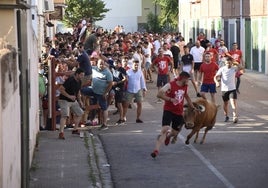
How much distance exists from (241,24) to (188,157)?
27.4 m

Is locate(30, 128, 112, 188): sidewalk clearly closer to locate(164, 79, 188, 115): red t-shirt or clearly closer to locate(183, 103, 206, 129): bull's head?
locate(164, 79, 188, 115): red t-shirt

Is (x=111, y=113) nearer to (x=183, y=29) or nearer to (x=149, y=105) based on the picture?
(x=149, y=105)

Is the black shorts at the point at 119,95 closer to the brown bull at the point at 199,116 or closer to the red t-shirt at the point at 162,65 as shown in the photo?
the brown bull at the point at 199,116

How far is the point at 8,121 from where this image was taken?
769 centimetres

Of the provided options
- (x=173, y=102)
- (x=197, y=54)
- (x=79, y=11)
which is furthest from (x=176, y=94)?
(x=79, y=11)

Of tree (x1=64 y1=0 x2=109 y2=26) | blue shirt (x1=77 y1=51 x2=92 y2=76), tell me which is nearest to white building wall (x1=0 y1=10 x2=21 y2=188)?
blue shirt (x1=77 y1=51 x2=92 y2=76)

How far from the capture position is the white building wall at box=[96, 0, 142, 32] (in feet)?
250

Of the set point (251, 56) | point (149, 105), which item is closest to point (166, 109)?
point (149, 105)

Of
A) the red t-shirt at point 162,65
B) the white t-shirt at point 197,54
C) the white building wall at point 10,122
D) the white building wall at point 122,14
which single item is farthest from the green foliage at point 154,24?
the white building wall at point 10,122

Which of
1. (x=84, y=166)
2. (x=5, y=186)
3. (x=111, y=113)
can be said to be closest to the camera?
(x=5, y=186)

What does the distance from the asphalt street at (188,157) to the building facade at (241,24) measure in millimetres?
16479

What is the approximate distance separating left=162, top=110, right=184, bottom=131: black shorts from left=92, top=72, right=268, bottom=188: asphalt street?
0.59 m

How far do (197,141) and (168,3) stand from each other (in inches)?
2058

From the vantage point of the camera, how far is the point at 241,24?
40.7m
